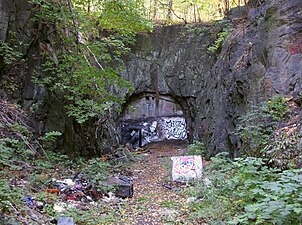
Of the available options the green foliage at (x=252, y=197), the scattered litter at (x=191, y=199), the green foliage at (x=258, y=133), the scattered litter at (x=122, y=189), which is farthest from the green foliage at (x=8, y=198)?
the green foliage at (x=258, y=133)

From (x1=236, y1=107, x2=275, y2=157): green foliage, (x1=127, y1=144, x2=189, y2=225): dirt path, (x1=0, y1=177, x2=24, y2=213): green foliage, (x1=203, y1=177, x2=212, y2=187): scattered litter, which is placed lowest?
(x1=127, y1=144, x2=189, y2=225): dirt path

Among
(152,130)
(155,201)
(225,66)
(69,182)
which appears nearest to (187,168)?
(155,201)

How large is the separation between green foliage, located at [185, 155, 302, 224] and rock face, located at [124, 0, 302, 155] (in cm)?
244

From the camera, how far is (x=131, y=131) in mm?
16812

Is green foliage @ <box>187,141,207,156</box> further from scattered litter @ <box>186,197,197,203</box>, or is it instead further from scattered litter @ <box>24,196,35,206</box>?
scattered litter @ <box>24,196,35,206</box>

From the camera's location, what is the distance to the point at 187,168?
646 centimetres

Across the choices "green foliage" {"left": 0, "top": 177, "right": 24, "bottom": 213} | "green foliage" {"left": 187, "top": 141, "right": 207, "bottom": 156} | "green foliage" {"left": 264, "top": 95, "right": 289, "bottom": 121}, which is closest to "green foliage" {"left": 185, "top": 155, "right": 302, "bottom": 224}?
"green foliage" {"left": 264, "top": 95, "right": 289, "bottom": 121}

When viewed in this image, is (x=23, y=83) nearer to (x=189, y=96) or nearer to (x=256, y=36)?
(x=256, y=36)

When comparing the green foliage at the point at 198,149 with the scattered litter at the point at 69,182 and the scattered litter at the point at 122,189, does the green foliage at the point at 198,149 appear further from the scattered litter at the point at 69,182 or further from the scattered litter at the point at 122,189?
the scattered litter at the point at 69,182

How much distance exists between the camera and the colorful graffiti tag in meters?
6.34

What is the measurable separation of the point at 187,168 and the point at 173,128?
11.4m

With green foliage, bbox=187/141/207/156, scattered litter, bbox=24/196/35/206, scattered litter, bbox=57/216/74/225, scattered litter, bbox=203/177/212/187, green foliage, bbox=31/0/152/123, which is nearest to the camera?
scattered litter, bbox=57/216/74/225

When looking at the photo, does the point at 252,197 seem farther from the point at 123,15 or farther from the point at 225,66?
the point at 225,66

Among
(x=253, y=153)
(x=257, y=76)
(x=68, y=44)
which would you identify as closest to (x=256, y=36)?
(x=257, y=76)
